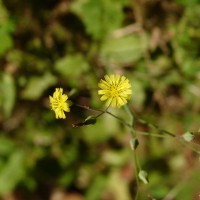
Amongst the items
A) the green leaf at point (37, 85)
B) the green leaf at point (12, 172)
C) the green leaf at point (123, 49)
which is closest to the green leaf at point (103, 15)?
the green leaf at point (123, 49)

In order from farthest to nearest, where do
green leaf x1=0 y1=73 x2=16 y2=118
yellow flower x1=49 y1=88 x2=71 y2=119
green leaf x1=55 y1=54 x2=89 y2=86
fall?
green leaf x1=55 y1=54 x2=89 y2=86 < green leaf x1=0 y1=73 x2=16 y2=118 < yellow flower x1=49 y1=88 x2=71 y2=119

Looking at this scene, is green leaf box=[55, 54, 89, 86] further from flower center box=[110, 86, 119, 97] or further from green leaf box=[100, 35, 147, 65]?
flower center box=[110, 86, 119, 97]

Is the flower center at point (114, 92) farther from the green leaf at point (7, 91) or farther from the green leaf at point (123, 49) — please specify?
the green leaf at point (7, 91)

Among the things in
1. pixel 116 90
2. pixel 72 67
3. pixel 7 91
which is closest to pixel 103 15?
pixel 72 67

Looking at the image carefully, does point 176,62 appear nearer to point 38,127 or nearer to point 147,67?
point 147,67

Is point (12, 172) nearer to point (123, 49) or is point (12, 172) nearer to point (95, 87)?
point (95, 87)

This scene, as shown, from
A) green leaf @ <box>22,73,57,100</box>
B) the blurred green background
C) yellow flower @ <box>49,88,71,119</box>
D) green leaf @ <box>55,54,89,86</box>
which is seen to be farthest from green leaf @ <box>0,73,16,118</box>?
yellow flower @ <box>49,88,71,119</box>

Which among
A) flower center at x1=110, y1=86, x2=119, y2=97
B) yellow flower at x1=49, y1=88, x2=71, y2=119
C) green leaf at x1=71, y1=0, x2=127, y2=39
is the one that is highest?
green leaf at x1=71, y1=0, x2=127, y2=39

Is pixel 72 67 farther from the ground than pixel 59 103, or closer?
farther from the ground

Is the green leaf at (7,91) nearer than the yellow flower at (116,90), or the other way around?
the yellow flower at (116,90)
